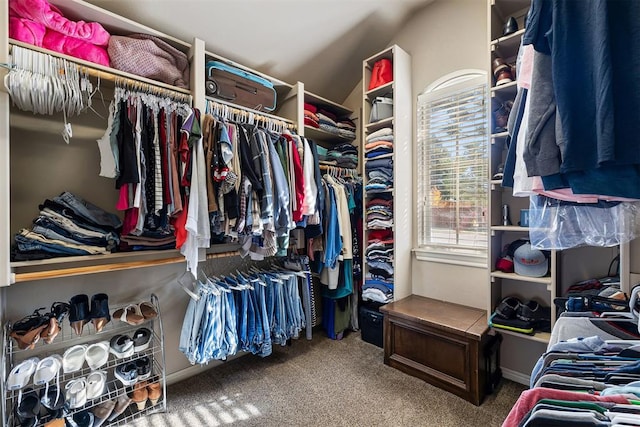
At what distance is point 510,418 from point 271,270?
198 centimetres

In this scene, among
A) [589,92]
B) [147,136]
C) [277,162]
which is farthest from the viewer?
[277,162]

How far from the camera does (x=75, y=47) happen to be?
4.88 ft

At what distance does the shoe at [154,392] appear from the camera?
1.72m

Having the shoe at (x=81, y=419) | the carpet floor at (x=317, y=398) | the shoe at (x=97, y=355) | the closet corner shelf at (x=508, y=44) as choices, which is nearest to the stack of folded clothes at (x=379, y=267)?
the carpet floor at (x=317, y=398)

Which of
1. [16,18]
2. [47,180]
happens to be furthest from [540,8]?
[47,180]

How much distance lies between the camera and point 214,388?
1.97 meters

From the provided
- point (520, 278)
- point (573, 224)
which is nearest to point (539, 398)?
point (573, 224)

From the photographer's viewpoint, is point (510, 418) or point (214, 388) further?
point (214, 388)

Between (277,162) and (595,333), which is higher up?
(277,162)

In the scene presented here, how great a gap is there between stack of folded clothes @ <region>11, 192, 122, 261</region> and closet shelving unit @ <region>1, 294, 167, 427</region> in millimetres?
452

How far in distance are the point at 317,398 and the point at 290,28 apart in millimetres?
2778

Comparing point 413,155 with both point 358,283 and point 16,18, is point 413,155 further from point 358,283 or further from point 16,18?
point 16,18

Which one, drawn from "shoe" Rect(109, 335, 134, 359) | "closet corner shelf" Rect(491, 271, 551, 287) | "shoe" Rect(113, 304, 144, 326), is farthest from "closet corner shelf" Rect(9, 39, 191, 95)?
"closet corner shelf" Rect(491, 271, 551, 287)

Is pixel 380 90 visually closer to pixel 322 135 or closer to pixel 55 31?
pixel 322 135
